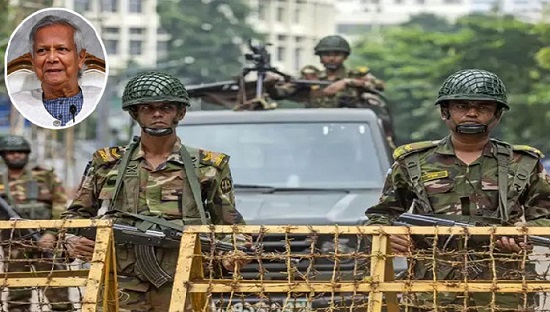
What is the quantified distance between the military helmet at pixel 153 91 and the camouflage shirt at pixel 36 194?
3.56 metres

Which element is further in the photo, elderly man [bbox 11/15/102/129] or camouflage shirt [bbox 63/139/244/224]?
elderly man [bbox 11/15/102/129]

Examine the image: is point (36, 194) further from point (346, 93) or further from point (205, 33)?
point (205, 33)

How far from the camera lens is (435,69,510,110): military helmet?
5.88 m

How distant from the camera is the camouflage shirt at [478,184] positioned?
5.92 metres

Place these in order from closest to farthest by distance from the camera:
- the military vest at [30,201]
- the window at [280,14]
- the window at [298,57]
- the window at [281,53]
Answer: the military vest at [30,201] < the window at [280,14] < the window at [281,53] < the window at [298,57]

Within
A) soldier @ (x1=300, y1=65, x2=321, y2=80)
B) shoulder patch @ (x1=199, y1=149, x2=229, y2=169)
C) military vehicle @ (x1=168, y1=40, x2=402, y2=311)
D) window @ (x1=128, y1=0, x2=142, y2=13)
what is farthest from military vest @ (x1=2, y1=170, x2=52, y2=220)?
window @ (x1=128, y1=0, x2=142, y2=13)

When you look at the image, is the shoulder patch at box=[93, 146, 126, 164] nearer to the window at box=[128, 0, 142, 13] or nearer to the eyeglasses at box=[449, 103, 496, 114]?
the eyeglasses at box=[449, 103, 496, 114]

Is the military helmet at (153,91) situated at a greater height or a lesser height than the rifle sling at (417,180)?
greater

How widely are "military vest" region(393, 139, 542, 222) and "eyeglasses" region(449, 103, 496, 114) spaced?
0.58 feet

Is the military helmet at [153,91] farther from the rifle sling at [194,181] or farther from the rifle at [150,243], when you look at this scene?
the rifle at [150,243]

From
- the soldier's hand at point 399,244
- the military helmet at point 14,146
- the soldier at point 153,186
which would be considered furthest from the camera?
the military helmet at point 14,146

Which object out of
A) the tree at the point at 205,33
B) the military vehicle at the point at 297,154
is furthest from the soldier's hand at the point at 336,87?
the tree at the point at 205,33

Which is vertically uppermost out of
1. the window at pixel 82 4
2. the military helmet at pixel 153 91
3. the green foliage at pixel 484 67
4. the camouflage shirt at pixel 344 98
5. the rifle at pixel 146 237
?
the window at pixel 82 4

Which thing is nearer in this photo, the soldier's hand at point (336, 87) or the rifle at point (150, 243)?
the rifle at point (150, 243)
